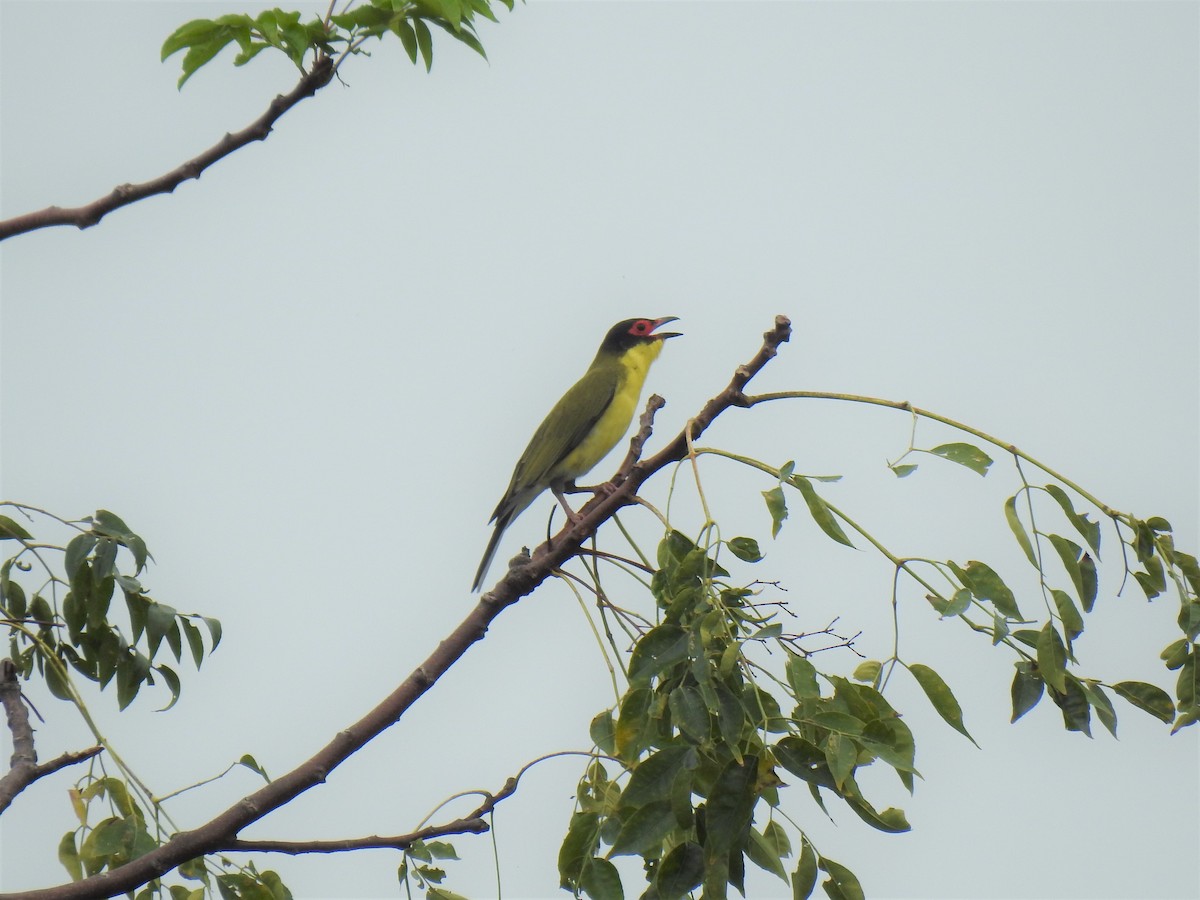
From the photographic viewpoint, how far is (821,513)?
312 cm

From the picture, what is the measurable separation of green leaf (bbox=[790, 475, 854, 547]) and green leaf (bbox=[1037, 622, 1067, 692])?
1.65 ft

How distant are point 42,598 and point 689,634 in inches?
99.3

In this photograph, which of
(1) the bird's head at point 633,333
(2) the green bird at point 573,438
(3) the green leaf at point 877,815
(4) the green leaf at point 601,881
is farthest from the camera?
(1) the bird's head at point 633,333

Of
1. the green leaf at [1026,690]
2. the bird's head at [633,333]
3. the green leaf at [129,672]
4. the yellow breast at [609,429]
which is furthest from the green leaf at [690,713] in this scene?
the bird's head at [633,333]

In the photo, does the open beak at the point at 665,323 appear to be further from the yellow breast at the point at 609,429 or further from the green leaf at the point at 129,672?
the green leaf at the point at 129,672

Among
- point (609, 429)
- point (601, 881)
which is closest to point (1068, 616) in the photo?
point (601, 881)

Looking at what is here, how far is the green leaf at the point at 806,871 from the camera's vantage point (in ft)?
10.1

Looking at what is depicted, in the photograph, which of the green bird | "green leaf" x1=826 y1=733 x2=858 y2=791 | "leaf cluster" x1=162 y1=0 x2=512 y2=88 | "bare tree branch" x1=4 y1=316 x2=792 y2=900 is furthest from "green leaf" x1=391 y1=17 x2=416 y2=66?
the green bird

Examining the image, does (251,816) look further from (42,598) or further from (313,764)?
(42,598)

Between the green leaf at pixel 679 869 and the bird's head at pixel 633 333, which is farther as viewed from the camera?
the bird's head at pixel 633 333

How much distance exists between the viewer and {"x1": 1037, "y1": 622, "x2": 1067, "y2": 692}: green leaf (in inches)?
119

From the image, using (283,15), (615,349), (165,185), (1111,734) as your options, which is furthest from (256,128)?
(615,349)

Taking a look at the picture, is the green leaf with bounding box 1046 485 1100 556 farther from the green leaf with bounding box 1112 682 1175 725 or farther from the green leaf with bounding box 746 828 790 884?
the green leaf with bounding box 746 828 790 884

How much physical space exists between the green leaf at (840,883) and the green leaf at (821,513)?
76 cm
